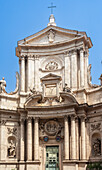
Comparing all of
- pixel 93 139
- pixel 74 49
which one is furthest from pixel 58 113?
pixel 74 49

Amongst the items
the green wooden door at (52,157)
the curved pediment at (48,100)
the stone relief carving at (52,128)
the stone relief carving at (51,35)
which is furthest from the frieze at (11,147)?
the stone relief carving at (51,35)

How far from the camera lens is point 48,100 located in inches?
1008

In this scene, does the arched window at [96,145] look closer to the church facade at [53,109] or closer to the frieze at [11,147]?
the church facade at [53,109]

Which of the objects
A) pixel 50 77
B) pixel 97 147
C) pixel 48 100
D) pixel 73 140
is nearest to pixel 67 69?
pixel 50 77

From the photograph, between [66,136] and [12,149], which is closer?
[66,136]

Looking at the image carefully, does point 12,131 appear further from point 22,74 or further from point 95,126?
point 95,126

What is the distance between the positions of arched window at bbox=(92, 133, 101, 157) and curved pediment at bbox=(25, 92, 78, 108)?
3.10 meters

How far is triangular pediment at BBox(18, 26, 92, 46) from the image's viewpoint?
27.5 meters

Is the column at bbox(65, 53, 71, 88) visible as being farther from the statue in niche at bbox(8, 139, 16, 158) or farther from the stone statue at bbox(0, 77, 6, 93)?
the statue in niche at bbox(8, 139, 16, 158)

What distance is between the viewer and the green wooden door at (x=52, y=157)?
24845 millimetres

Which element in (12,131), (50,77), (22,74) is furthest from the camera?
(22,74)

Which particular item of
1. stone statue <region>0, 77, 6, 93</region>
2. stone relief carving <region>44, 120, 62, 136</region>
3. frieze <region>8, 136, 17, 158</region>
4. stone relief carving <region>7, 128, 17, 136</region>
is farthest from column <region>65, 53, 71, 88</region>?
frieze <region>8, 136, 17, 158</region>

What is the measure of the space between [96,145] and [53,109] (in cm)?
414

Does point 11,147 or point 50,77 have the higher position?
point 50,77
